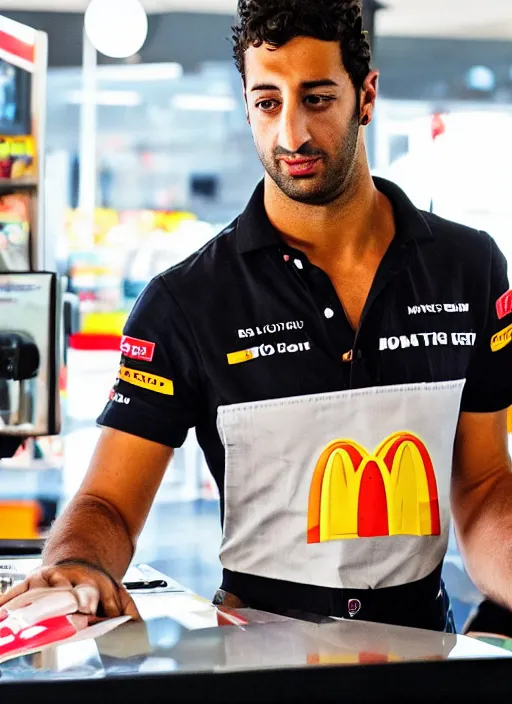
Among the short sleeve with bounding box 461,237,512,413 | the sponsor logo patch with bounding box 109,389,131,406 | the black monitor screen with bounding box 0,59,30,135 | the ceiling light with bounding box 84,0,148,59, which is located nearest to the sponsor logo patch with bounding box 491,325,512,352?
the short sleeve with bounding box 461,237,512,413

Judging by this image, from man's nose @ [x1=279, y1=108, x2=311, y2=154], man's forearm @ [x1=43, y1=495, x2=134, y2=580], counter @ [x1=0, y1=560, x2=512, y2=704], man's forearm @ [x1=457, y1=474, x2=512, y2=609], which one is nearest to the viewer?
counter @ [x1=0, y1=560, x2=512, y2=704]

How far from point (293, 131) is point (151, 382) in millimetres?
420

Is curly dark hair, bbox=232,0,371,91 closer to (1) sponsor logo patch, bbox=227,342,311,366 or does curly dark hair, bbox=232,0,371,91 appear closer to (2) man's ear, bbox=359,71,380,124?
(2) man's ear, bbox=359,71,380,124

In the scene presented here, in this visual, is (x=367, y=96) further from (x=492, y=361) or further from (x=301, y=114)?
(x=492, y=361)

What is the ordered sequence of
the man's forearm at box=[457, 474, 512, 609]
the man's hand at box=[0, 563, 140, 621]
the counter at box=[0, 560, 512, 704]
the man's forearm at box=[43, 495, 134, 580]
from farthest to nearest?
the man's forearm at box=[457, 474, 512, 609], the man's forearm at box=[43, 495, 134, 580], the man's hand at box=[0, 563, 140, 621], the counter at box=[0, 560, 512, 704]

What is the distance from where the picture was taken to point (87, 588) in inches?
45.3

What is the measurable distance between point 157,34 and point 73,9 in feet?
1.03

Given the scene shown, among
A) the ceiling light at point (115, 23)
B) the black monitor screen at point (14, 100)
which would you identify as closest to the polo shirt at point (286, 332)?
the black monitor screen at point (14, 100)

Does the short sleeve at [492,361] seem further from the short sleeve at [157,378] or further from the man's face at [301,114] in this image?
the short sleeve at [157,378]

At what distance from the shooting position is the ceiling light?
11.9 ft

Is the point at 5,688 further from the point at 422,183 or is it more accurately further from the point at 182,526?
the point at 182,526

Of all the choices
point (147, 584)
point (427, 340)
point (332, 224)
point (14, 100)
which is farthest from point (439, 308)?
point (14, 100)

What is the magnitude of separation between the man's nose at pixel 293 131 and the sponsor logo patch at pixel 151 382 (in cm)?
38

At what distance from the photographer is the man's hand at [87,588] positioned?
1130 millimetres
